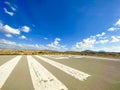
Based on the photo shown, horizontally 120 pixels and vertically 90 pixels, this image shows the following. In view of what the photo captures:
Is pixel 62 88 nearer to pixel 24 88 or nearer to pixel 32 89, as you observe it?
pixel 32 89

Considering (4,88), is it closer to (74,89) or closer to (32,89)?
(32,89)

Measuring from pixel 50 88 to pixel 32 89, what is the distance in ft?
1.79

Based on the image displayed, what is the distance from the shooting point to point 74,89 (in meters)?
3.12

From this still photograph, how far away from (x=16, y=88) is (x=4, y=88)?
0.36 meters

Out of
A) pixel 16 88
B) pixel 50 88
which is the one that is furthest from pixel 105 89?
pixel 16 88

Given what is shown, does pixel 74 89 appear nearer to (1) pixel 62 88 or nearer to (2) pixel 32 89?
(1) pixel 62 88

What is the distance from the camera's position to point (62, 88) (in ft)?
10.4

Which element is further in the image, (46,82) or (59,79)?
(59,79)

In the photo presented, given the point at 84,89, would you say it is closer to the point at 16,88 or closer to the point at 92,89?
the point at 92,89

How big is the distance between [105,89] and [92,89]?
0.39 m

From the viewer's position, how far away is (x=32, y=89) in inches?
123

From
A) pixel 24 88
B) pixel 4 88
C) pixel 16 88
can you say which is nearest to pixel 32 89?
pixel 24 88

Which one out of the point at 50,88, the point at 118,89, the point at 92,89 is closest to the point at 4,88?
the point at 50,88

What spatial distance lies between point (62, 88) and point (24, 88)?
3.90 ft
